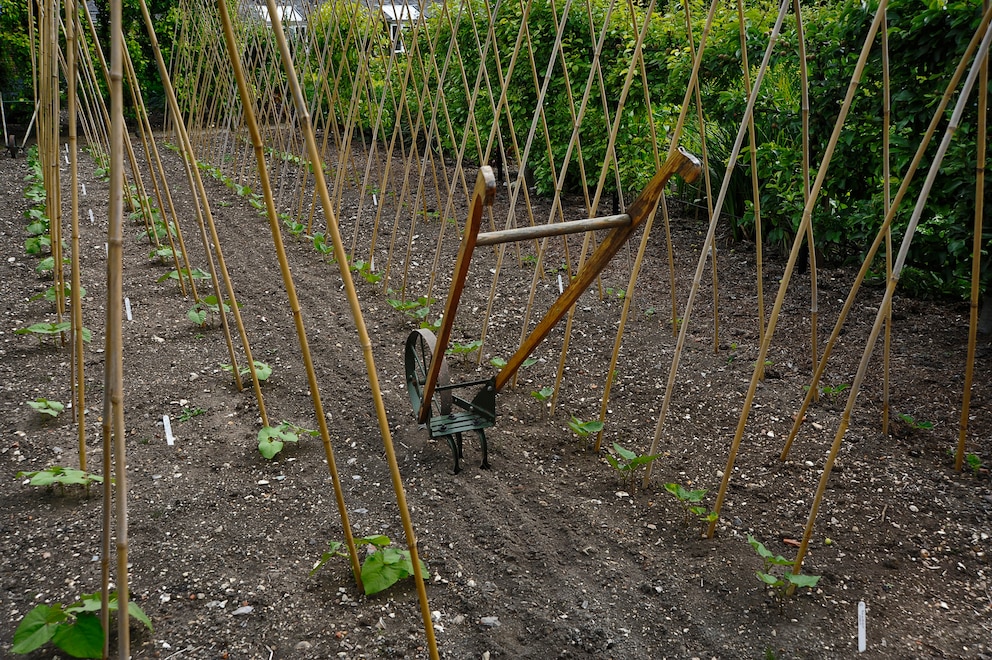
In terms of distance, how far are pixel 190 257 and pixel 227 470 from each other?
9.70 ft

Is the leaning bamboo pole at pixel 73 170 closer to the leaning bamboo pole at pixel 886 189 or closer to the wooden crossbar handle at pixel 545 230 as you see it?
the wooden crossbar handle at pixel 545 230

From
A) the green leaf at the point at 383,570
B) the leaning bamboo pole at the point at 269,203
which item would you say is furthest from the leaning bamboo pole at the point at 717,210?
the leaning bamboo pole at the point at 269,203

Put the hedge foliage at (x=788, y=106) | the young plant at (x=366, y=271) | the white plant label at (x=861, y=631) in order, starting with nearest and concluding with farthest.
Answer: the white plant label at (x=861, y=631), the hedge foliage at (x=788, y=106), the young plant at (x=366, y=271)

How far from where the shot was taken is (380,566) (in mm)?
1950

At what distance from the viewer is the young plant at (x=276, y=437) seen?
2535mm

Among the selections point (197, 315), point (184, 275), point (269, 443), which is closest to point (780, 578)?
point (269, 443)

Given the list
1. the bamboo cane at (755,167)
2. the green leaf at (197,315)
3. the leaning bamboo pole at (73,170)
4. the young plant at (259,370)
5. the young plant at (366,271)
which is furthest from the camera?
the young plant at (366,271)

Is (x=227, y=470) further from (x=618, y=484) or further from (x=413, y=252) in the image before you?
(x=413, y=252)

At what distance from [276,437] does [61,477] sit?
0.67 meters

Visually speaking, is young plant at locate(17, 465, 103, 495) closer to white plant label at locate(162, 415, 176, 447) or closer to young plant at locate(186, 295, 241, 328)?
white plant label at locate(162, 415, 176, 447)

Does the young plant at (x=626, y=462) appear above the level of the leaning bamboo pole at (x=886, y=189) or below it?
below

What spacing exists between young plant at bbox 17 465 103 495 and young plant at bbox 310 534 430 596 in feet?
2.77

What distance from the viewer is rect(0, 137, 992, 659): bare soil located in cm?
184

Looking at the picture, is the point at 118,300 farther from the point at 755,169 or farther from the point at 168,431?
the point at 755,169
